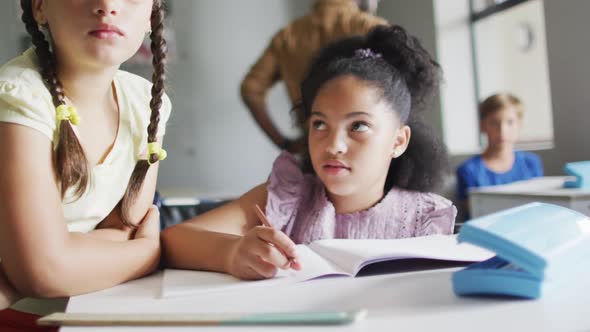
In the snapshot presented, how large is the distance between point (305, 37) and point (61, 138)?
125 centimetres

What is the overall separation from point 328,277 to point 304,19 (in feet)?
4.62

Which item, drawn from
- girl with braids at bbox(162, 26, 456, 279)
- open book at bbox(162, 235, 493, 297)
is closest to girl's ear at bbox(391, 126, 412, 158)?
girl with braids at bbox(162, 26, 456, 279)

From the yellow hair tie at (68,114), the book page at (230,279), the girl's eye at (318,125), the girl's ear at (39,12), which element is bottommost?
the book page at (230,279)

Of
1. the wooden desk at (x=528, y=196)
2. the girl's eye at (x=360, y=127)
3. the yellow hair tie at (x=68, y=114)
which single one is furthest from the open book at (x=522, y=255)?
the wooden desk at (x=528, y=196)

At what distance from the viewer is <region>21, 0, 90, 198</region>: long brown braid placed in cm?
68

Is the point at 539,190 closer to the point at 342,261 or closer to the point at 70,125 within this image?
the point at 342,261

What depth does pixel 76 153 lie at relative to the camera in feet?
2.24

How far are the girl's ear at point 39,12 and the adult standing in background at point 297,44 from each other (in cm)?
94

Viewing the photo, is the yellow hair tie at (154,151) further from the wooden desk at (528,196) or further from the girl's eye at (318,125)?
the wooden desk at (528,196)

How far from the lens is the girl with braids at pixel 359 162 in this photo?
2.85 feet

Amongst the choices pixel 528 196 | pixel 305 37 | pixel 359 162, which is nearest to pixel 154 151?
pixel 359 162

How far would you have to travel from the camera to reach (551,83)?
256cm

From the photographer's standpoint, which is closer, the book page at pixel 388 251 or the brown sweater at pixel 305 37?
the book page at pixel 388 251

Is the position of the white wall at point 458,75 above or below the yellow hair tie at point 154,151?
above
